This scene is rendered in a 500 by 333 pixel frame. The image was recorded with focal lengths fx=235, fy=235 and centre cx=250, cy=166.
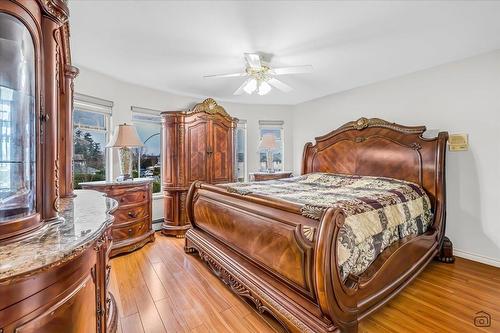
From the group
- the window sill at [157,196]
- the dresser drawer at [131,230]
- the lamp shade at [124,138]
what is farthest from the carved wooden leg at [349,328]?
the window sill at [157,196]

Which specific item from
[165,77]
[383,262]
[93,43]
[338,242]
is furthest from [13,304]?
[165,77]

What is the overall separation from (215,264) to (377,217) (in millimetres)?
1644

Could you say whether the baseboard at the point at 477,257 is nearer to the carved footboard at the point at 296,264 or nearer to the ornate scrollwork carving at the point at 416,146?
the carved footboard at the point at 296,264

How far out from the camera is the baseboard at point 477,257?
8.97 feet

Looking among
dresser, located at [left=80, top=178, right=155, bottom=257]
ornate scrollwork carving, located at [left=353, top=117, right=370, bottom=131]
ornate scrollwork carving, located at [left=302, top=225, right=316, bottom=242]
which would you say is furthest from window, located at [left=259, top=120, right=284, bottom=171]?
ornate scrollwork carving, located at [left=302, top=225, right=316, bottom=242]

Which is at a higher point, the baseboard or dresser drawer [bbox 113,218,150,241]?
dresser drawer [bbox 113,218,150,241]

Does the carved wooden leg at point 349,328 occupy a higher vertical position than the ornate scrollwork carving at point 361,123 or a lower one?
lower

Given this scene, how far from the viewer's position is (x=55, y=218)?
3.60ft

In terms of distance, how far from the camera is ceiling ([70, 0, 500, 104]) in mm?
1914

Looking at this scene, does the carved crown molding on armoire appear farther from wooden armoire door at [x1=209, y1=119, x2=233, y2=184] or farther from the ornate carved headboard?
the ornate carved headboard

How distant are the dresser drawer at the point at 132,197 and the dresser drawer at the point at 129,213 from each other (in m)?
0.08

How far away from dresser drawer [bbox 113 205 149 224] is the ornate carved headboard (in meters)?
3.03

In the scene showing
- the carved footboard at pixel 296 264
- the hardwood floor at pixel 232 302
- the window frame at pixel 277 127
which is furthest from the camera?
the window frame at pixel 277 127

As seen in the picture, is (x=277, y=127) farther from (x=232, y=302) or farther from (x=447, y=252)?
(x=232, y=302)
